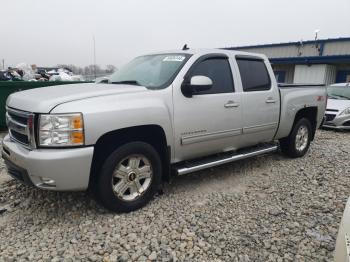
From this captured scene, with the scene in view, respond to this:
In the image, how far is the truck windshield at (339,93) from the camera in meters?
9.91

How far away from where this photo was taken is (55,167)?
111 inches

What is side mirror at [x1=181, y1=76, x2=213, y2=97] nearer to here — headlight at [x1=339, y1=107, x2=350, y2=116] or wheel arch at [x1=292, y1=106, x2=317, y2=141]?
wheel arch at [x1=292, y1=106, x2=317, y2=141]

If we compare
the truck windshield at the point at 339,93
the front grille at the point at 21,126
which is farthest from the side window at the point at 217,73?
the truck windshield at the point at 339,93

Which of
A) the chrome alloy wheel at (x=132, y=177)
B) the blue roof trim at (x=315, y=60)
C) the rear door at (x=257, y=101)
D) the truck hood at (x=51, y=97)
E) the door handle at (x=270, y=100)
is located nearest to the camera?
the truck hood at (x=51, y=97)

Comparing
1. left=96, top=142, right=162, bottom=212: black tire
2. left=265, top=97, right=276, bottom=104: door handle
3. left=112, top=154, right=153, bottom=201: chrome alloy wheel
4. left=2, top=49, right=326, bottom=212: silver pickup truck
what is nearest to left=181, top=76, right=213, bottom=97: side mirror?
left=2, top=49, right=326, bottom=212: silver pickup truck

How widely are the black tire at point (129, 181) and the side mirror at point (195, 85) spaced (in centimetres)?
80

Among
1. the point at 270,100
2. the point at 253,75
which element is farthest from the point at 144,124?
the point at 270,100

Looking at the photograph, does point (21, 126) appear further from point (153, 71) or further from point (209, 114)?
point (209, 114)

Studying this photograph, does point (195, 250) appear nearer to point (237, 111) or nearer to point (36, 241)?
A: point (36, 241)

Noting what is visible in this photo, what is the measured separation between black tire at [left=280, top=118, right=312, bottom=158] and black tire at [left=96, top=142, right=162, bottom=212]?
3.04m

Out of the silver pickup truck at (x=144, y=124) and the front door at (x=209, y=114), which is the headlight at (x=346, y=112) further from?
the front door at (x=209, y=114)

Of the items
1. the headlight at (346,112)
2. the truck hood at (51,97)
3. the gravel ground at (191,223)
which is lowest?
the gravel ground at (191,223)

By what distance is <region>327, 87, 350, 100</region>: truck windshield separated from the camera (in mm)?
9909

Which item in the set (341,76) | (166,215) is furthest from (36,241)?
(341,76)
